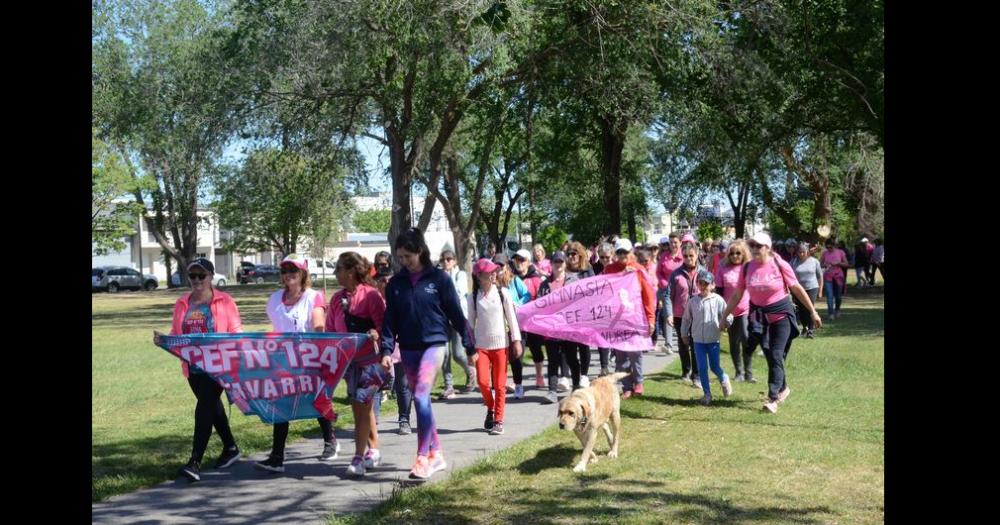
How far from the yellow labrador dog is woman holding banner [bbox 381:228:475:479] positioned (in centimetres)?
100

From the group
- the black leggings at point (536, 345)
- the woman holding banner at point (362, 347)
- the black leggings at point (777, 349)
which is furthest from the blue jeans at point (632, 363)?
the woman holding banner at point (362, 347)

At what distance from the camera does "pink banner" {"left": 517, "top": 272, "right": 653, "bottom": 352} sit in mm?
10719

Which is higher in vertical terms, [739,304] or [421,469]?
[739,304]

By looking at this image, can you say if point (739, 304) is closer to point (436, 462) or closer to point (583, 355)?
point (583, 355)

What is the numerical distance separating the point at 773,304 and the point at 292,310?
4991 millimetres

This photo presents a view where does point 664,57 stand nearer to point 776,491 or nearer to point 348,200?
point 348,200

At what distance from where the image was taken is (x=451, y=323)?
763 cm

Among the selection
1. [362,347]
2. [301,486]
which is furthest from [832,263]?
[301,486]

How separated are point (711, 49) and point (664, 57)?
99 centimetres

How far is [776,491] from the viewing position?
6734 millimetres

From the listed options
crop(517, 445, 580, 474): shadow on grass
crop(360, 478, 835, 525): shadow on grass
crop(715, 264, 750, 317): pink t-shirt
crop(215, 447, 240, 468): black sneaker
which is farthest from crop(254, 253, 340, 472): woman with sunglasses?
crop(715, 264, 750, 317): pink t-shirt

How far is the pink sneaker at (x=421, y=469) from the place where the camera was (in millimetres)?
7285

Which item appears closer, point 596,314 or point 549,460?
point 549,460
